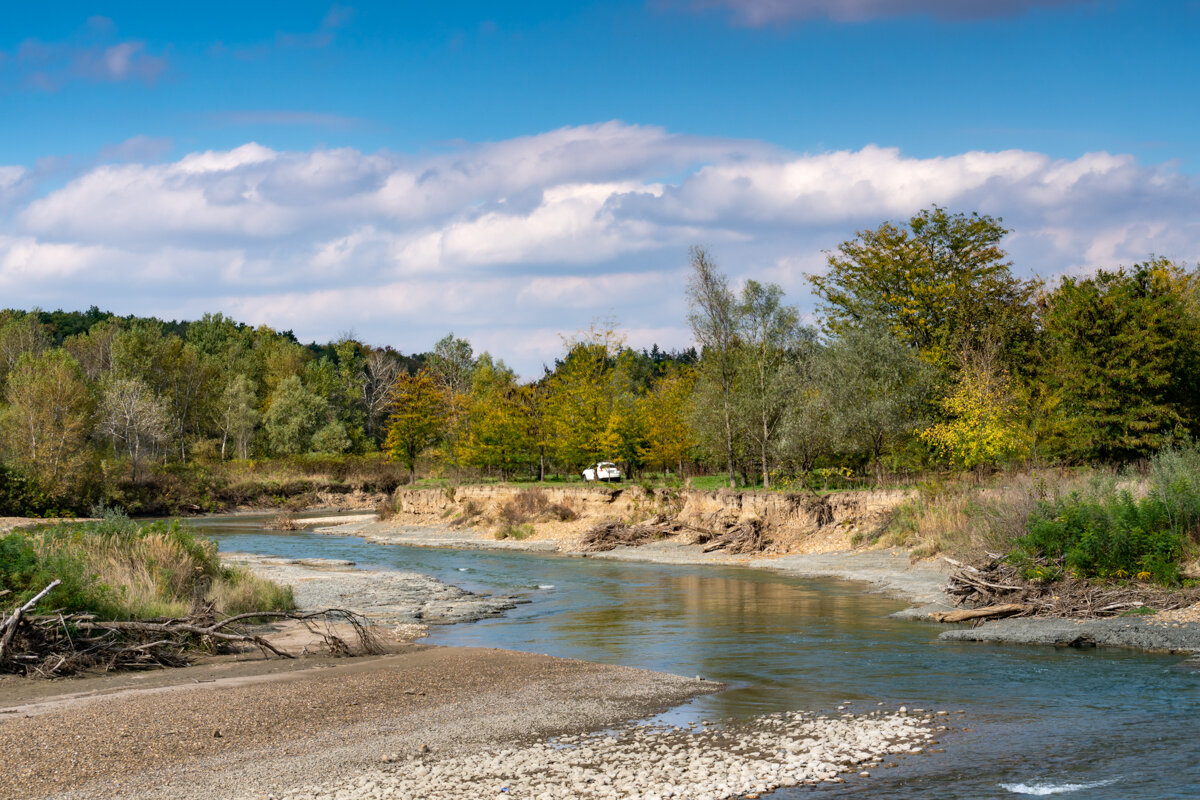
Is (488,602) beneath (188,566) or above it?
beneath

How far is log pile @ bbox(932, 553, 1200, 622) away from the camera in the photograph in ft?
63.0

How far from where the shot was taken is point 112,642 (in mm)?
16125

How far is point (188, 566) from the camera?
848 inches

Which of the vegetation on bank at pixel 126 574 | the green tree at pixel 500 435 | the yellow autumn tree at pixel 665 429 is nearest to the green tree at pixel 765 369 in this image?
the yellow autumn tree at pixel 665 429

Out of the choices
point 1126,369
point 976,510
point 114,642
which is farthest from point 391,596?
point 1126,369

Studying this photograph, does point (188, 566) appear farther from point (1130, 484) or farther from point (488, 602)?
point (1130, 484)

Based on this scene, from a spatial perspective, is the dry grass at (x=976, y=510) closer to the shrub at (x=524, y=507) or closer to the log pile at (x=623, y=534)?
the log pile at (x=623, y=534)

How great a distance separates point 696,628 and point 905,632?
4.43 m

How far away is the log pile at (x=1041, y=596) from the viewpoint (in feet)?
63.0

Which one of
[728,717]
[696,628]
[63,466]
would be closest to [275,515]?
[63,466]

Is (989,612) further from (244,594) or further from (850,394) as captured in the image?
(850,394)

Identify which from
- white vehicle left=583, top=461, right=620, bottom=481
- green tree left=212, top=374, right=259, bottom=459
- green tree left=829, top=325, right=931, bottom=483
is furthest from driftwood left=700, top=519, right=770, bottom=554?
green tree left=212, top=374, right=259, bottom=459

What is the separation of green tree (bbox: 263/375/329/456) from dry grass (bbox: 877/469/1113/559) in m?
74.9

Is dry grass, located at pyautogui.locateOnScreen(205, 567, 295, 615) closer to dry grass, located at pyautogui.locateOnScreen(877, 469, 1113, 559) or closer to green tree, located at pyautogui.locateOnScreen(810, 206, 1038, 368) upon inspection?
dry grass, located at pyautogui.locateOnScreen(877, 469, 1113, 559)
